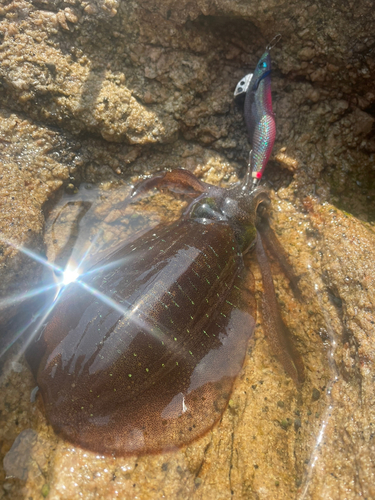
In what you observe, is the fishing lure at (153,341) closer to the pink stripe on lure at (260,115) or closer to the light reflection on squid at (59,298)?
the light reflection on squid at (59,298)

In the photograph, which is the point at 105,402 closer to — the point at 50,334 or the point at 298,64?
the point at 50,334

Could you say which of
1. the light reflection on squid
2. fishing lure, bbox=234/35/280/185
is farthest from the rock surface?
fishing lure, bbox=234/35/280/185

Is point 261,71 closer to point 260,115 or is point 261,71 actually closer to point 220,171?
point 260,115

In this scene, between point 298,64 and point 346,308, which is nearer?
point 346,308

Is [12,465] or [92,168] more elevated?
[92,168]

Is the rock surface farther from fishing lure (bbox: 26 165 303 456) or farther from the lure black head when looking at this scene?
the lure black head

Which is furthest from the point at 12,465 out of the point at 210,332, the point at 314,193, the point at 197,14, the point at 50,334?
the point at 197,14
